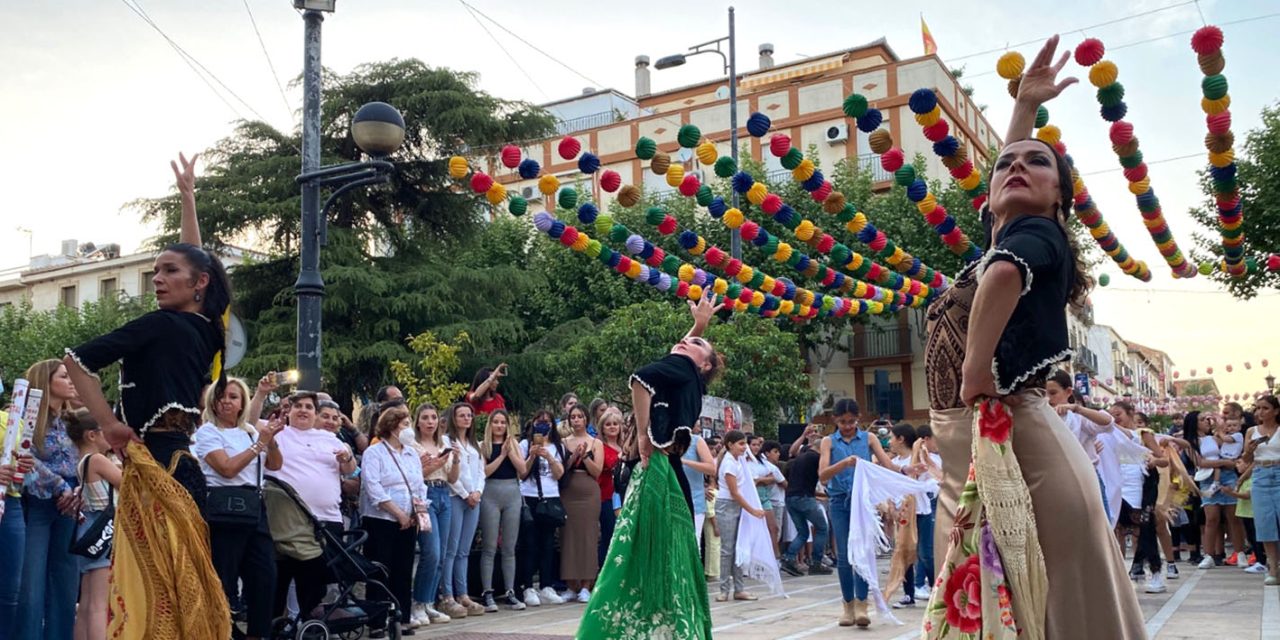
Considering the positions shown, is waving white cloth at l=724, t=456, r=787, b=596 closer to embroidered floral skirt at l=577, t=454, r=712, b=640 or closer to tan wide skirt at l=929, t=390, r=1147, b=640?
embroidered floral skirt at l=577, t=454, r=712, b=640

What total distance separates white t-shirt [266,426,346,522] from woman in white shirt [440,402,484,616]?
77.8 inches

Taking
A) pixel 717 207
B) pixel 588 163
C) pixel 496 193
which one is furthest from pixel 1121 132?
pixel 496 193

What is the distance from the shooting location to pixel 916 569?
1186 cm

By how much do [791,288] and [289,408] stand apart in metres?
6.42

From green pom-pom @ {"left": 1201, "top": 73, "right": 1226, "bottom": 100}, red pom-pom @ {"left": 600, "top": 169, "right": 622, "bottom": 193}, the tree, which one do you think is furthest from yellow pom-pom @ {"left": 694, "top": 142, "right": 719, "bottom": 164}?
the tree

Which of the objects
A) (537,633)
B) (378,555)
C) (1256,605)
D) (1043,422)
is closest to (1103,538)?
(1043,422)

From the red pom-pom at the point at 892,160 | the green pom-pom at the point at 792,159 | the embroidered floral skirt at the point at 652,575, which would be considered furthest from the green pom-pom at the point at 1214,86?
the embroidered floral skirt at the point at 652,575

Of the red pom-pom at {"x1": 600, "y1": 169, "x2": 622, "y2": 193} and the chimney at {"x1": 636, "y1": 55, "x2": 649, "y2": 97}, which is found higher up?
the chimney at {"x1": 636, "y1": 55, "x2": 649, "y2": 97}

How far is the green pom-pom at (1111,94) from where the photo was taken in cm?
758

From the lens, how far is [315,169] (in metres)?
10.0

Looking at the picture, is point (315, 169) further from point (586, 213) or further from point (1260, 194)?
point (1260, 194)

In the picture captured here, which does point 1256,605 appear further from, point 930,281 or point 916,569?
point 930,281

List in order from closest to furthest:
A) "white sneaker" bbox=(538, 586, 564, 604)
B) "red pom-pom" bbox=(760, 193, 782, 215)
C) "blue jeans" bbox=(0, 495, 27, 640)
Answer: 1. "blue jeans" bbox=(0, 495, 27, 640)
2. "red pom-pom" bbox=(760, 193, 782, 215)
3. "white sneaker" bbox=(538, 586, 564, 604)

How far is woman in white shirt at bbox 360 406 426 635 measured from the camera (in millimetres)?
8914
